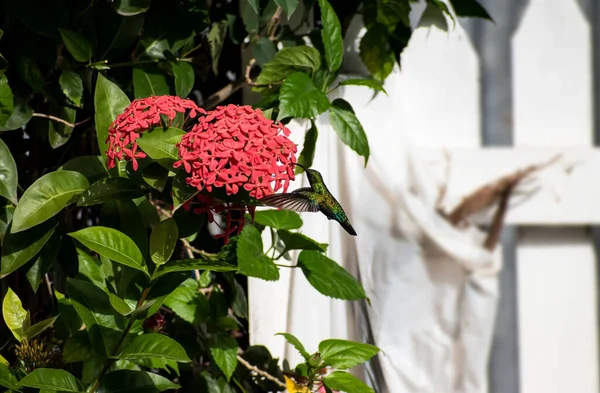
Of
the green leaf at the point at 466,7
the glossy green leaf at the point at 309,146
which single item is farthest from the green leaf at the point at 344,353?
the green leaf at the point at 466,7

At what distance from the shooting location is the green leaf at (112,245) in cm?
69

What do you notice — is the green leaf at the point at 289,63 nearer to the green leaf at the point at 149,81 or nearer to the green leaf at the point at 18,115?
the green leaf at the point at 149,81

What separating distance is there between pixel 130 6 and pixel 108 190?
0.26 m

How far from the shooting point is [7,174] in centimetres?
83

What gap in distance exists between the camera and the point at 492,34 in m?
1.66

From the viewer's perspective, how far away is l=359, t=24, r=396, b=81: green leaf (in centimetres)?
115

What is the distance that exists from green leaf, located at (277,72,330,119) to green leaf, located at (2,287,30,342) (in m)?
0.37

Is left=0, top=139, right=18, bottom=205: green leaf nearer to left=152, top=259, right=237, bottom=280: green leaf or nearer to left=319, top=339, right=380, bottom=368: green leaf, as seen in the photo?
left=152, top=259, right=237, bottom=280: green leaf

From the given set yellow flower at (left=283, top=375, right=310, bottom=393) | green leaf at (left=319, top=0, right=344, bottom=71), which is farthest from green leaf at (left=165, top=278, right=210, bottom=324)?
green leaf at (left=319, top=0, right=344, bottom=71)

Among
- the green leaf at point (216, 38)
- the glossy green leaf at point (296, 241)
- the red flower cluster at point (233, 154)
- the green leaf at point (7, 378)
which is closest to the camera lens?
the red flower cluster at point (233, 154)

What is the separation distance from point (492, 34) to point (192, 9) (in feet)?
3.05

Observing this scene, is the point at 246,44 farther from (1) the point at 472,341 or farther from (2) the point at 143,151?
(1) the point at 472,341

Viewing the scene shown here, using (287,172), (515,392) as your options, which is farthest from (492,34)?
(287,172)

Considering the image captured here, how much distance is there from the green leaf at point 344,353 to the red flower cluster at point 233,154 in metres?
0.40
